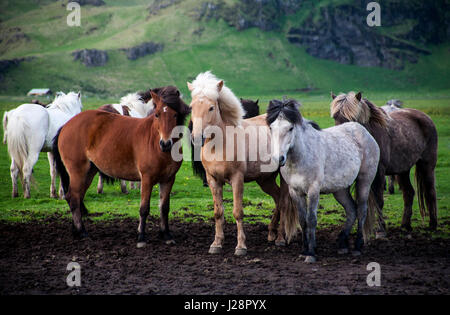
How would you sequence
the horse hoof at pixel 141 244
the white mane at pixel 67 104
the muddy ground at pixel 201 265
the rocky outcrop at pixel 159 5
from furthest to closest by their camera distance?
the rocky outcrop at pixel 159 5 < the white mane at pixel 67 104 < the horse hoof at pixel 141 244 < the muddy ground at pixel 201 265

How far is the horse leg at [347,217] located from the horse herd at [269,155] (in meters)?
0.02

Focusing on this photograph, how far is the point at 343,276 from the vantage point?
246 inches

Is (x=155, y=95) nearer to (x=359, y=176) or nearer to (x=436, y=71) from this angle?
(x=359, y=176)

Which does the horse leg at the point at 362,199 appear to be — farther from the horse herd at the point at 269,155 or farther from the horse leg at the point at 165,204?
the horse leg at the point at 165,204

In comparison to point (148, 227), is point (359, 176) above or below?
above

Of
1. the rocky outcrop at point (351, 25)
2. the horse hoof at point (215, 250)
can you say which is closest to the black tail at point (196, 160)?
the horse hoof at point (215, 250)

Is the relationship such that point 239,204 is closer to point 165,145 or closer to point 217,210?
point 217,210

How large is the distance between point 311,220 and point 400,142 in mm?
3135

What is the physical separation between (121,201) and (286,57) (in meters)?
158

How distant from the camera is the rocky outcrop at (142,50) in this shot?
489 ft

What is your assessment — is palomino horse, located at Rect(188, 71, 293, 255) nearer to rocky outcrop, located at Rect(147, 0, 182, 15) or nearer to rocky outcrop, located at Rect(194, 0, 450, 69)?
rocky outcrop, located at Rect(194, 0, 450, 69)

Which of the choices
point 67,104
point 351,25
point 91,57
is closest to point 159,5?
point 91,57

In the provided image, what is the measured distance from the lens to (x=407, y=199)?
941 centimetres
